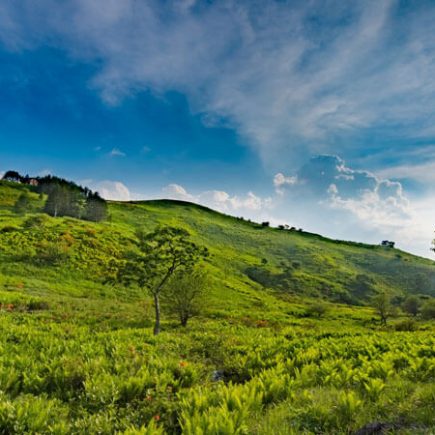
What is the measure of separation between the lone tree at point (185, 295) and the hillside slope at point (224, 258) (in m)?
20.5

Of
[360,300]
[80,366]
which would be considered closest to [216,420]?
[80,366]

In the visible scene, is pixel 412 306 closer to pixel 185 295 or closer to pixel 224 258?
pixel 224 258

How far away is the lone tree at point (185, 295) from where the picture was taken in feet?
99.9

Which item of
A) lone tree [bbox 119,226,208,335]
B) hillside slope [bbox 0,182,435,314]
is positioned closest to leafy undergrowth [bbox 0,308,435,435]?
lone tree [bbox 119,226,208,335]

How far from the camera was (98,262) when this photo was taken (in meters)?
59.9

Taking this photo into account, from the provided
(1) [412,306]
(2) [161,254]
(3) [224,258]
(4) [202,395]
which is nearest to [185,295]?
(2) [161,254]

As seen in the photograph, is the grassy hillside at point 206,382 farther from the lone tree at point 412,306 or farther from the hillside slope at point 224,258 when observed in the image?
the lone tree at point 412,306

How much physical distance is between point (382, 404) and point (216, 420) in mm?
3301

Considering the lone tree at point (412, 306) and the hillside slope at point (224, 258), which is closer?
the hillside slope at point (224, 258)

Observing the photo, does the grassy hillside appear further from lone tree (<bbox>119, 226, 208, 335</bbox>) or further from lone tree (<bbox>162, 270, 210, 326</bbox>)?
lone tree (<bbox>119, 226, 208, 335</bbox>)

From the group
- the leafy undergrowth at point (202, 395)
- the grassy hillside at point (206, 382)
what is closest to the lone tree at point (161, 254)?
the grassy hillside at point (206, 382)

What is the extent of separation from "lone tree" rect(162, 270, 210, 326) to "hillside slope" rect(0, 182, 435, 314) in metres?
20.5

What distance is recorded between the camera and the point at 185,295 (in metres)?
30.8

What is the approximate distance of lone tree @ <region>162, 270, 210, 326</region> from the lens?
3045 centimetres
